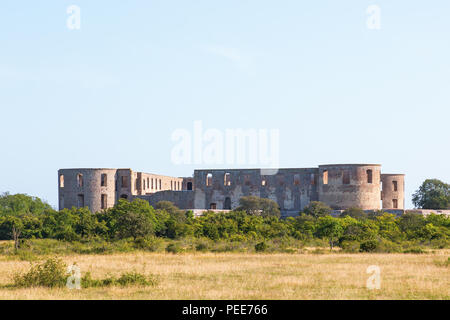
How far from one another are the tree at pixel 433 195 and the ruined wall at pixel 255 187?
619 inches

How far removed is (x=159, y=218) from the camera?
35812 millimetres

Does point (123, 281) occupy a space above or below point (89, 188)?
below

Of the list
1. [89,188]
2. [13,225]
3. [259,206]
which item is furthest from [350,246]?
[89,188]

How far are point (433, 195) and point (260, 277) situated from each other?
2121 inches

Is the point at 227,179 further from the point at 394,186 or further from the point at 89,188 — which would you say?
the point at 394,186

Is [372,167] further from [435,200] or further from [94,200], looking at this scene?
[94,200]

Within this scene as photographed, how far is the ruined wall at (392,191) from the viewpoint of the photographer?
58312mm

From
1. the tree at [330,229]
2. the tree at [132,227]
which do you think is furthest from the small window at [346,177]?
the tree at [132,227]

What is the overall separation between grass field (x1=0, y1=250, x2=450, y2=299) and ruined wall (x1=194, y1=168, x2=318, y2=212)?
33419 mm

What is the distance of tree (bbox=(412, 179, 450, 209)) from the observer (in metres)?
63.9

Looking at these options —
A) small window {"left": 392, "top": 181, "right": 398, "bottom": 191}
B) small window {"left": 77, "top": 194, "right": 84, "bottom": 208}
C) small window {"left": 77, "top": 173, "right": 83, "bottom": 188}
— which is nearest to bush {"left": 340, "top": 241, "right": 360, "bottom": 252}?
small window {"left": 392, "top": 181, "right": 398, "bottom": 191}

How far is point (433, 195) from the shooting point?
65.8 metres
